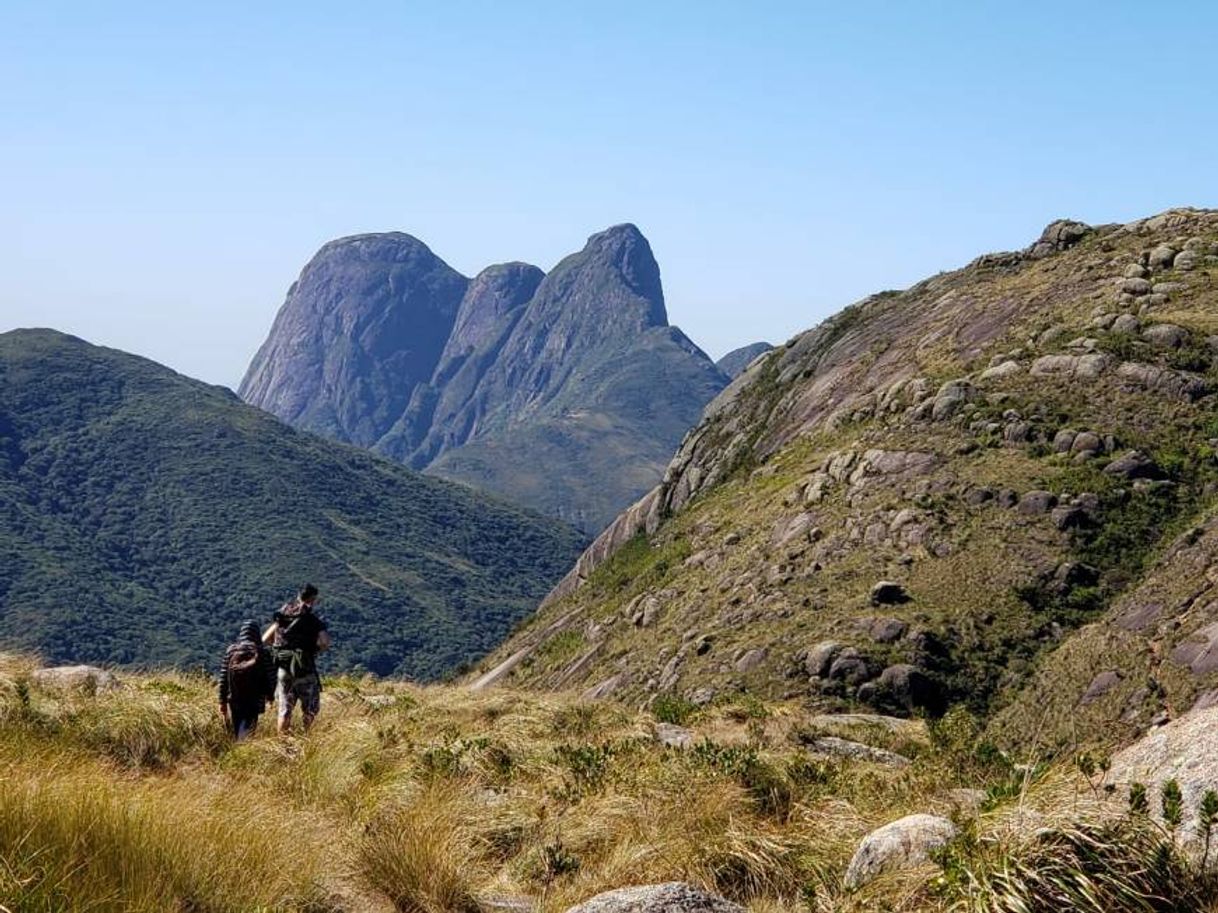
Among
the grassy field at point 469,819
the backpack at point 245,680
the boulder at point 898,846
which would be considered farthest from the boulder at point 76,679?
the boulder at point 898,846

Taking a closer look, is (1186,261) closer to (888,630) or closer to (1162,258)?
(1162,258)

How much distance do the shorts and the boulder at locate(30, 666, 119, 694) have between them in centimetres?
281

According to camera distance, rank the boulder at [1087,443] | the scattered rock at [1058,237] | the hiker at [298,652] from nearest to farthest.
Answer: the hiker at [298,652] < the boulder at [1087,443] < the scattered rock at [1058,237]

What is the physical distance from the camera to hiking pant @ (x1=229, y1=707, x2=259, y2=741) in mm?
13523

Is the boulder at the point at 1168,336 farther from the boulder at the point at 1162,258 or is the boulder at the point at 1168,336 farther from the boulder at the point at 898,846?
the boulder at the point at 898,846

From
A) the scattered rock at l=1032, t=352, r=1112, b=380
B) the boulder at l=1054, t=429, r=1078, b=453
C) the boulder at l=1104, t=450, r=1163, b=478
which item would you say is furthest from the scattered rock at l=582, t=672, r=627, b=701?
the scattered rock at l=1032, t=352, r=1112, b=380

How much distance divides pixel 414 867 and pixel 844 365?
160ft

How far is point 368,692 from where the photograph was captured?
2153 cm

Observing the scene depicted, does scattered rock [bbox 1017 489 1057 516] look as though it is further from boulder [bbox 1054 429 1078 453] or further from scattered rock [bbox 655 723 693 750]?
scattered rock [bbox 655 723 693 750]

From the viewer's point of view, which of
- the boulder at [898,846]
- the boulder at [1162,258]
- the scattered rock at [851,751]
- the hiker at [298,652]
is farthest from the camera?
the boulder at [1162,258]

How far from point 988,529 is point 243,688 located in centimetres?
2279

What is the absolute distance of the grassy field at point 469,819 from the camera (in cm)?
598

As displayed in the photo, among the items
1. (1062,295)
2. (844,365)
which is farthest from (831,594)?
(844,365)

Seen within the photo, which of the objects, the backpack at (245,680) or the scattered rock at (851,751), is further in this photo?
the scattered rock at (851,751)
